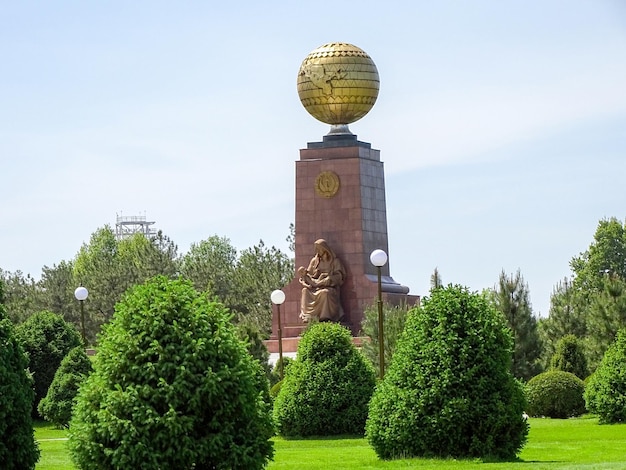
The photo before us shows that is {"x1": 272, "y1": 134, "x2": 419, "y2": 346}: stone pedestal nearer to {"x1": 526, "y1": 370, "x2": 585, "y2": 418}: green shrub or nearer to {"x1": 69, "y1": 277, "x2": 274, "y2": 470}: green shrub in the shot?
{"x1": 526, "y1": 370, "x2": 585, "y2": 418}: green shrub

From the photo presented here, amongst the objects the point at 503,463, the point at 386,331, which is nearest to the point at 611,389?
the point at 386,331

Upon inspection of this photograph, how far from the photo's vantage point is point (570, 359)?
3350 centimetres

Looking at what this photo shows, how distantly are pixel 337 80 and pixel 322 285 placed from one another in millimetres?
6585

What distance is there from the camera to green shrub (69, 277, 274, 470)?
1324 cm

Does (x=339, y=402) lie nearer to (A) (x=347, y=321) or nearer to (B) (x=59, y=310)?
(A) (x=347, y=321)

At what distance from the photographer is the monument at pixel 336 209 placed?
143 feet

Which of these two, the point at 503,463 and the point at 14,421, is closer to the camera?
the point at 14,421

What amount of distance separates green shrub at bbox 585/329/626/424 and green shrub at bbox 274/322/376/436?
15.4 feet

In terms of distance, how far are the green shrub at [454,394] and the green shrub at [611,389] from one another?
892 cm

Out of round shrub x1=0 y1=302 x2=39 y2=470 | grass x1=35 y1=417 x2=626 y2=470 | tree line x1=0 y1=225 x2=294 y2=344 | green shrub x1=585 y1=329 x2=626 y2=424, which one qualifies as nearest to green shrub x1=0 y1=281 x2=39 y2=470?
round shrub x1=0 y1=302 x2=39 y2=470

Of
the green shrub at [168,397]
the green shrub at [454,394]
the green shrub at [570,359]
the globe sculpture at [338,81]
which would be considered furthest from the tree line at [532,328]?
the green shrub at [168,397]

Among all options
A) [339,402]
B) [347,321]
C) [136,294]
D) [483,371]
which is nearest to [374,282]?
[347,321]

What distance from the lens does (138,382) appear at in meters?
13.5

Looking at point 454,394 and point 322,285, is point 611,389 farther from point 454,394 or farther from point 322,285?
point 322,285
